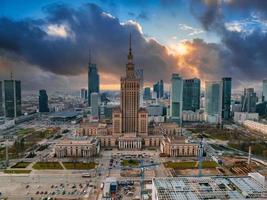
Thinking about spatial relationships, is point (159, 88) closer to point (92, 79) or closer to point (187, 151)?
point (92, 79)

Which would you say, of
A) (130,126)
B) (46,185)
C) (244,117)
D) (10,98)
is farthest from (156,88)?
(46,185)

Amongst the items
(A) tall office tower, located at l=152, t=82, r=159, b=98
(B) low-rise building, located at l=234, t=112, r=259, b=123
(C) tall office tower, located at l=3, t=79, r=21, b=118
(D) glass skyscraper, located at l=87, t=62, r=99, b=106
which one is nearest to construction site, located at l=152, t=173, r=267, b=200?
(B) low-rise building, located at l=234, t=112, r=259, b=123

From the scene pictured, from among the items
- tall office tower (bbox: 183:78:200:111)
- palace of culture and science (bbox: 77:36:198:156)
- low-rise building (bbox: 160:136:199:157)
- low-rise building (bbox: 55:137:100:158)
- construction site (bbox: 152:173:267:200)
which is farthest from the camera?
tall office tower (bbox: 183:78:200:111)

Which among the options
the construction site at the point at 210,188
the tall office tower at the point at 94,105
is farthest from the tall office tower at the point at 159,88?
the construction site at the point at 210,188

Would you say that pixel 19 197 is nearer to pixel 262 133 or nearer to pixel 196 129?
pixel 196 129

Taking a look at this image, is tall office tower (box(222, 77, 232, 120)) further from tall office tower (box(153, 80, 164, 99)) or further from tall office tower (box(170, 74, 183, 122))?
tall office tower (box(153, 80, 164, 99))

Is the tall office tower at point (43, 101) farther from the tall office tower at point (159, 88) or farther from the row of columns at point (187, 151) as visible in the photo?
the row of columns at point (187, 151)

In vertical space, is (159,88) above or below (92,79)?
below
